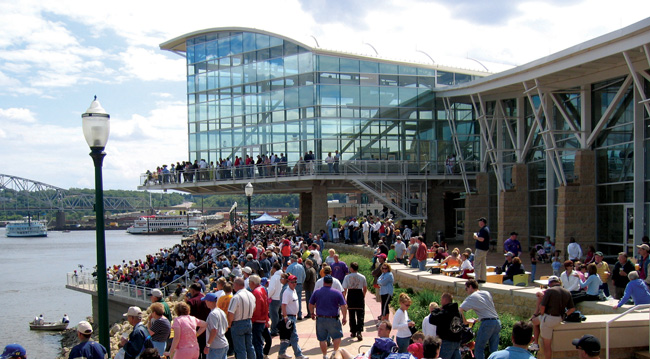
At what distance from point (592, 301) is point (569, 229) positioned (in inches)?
469

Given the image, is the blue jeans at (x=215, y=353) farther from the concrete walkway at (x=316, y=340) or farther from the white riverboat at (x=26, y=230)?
the white riverboat at (x=26, y=230)

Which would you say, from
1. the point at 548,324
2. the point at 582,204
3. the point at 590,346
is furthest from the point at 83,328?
the point at 582,204

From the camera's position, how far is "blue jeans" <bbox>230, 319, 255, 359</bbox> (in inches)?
355

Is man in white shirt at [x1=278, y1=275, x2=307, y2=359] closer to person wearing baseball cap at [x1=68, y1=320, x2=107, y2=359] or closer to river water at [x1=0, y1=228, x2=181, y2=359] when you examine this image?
person wearing baseball cap at [x1=68, y1=320, x2=107, y2=359]

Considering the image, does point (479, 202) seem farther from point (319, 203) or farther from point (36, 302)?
point (36, 302)

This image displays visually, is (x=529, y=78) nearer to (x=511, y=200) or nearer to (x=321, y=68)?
(x=511, y=200)

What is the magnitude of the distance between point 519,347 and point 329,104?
84.0 ft

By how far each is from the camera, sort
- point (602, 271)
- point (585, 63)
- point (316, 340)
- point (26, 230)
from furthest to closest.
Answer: point (26, 230), point (585, 63), point (602, 271), point (316, 340)

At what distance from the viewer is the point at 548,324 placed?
7.96 meters

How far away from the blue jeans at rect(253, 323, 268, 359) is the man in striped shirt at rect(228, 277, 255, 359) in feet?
1.58

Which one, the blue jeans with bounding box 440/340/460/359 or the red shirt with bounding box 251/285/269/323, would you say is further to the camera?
the red shirt with bounding box 251/285/269/323

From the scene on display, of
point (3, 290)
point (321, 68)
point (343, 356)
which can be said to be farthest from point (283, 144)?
point (3, 290)

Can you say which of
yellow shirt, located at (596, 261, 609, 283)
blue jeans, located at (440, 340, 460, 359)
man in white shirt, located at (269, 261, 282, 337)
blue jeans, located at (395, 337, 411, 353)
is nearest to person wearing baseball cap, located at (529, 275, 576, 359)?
blue jeans, located at (440, 340, 460, 359)

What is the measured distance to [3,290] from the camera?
2202 inches
